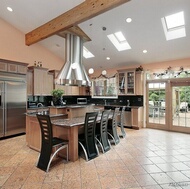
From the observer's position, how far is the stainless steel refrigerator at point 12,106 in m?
5.02

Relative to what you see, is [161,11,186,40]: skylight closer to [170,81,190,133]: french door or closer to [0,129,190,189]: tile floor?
[170,81,190,133]: french door

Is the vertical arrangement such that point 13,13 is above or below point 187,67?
above

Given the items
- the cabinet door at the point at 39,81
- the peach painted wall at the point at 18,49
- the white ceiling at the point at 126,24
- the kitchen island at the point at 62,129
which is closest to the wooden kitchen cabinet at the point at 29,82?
the cabinet door at the point at 39,81

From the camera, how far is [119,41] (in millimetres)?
6285

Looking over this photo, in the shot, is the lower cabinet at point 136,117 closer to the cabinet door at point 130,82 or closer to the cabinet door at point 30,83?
the cabinet door at point 130,82

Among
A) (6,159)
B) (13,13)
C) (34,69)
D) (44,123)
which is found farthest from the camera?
(34,69)

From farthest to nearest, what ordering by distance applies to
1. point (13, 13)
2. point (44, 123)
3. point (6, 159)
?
point (13, 13)
point (6, 159)
point (44, 123)

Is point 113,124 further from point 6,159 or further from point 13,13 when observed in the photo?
point 13,13

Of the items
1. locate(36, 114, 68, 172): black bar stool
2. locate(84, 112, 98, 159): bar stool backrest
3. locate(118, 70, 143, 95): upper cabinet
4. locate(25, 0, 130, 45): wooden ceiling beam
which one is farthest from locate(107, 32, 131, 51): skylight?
locate(36, 114, 68, 172): black bar stool

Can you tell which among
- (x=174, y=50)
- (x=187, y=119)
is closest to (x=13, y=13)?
(x=174, y=50)

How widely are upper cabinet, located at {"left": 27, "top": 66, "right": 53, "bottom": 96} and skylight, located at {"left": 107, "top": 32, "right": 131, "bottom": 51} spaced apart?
312 centimetres

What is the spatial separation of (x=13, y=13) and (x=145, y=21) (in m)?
4.29

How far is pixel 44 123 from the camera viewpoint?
3.11 metres

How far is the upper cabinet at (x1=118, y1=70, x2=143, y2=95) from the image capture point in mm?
6733
